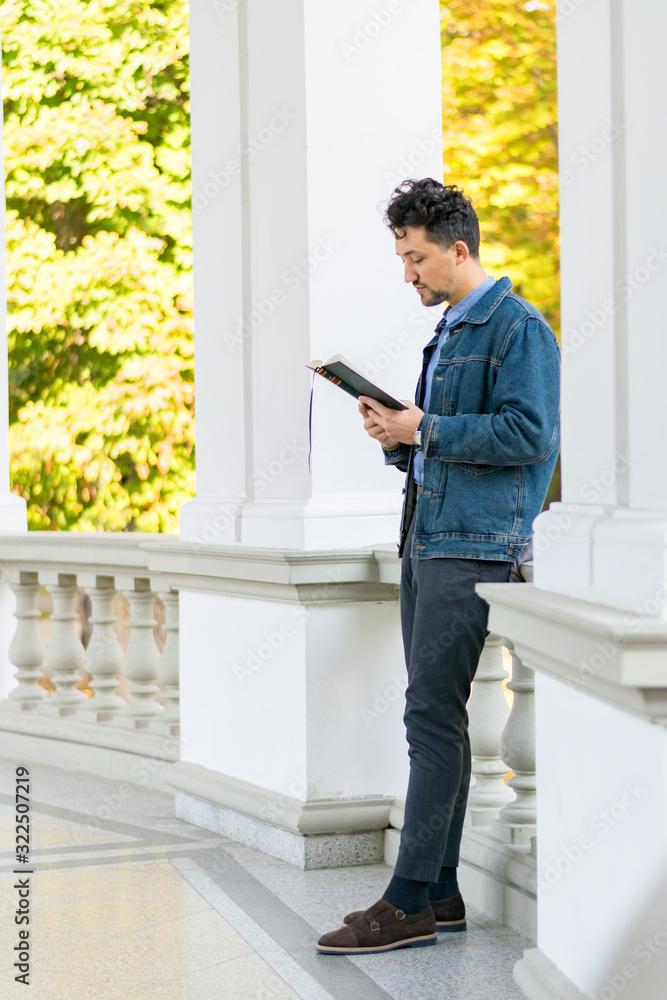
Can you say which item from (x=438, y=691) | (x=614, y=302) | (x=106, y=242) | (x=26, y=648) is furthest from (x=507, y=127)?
(x=614, y=302)

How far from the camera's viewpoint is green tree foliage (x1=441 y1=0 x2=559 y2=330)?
12.2 meters

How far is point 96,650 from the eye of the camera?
21.1 ft

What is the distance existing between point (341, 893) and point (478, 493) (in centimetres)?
155

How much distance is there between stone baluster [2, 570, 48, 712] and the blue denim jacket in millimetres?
3638

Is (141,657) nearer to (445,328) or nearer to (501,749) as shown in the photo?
(501,749)

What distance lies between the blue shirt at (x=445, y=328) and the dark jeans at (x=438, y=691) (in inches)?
11.2

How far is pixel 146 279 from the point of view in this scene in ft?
34.4

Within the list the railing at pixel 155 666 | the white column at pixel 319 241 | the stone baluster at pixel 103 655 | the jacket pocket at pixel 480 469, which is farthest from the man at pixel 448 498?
the stone baluster at pixel 103 655

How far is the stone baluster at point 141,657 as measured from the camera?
245 inches

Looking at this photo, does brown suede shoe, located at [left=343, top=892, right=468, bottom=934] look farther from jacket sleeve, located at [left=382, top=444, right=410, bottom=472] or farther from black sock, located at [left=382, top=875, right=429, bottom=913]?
jacket sleeve, located at [left=382, top=444, right=410, bottom=472]

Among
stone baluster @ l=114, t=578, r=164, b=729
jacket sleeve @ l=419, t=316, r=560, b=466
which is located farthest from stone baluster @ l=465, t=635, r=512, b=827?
stone baluster @ l=114, t=578, r=164, b=729

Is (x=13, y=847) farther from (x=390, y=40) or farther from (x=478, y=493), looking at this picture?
(x=390, y=40)

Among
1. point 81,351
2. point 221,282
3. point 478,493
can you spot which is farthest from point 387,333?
point 81,351

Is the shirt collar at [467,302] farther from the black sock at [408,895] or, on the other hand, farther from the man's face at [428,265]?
the black sock at [408,895]
